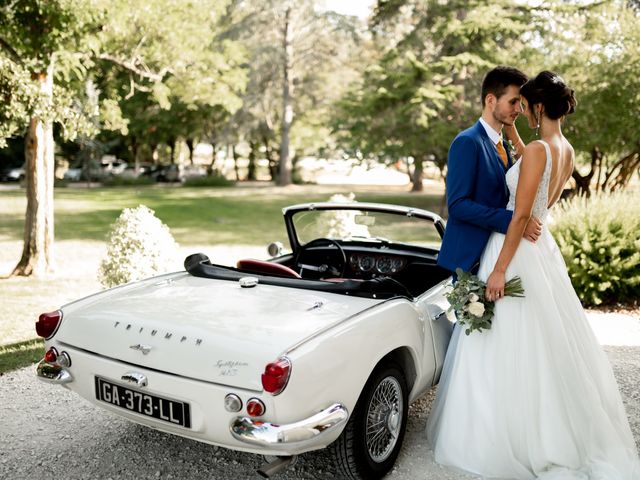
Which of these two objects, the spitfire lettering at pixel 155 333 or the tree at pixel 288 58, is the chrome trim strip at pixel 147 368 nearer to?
the spitfire lettering at pixel 155 333

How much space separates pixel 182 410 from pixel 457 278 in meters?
1.79

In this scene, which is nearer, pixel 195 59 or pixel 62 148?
pixel 195 59

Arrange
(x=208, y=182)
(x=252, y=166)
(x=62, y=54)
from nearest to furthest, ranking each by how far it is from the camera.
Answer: (x=62, y=54) < (x=208, y=182) < (x=252, y=166)

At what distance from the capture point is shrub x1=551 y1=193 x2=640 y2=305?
814 centimetres

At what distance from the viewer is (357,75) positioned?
39.5 meters

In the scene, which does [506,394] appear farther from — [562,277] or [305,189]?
[305,189]

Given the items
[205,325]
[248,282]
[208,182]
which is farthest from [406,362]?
[208,182]

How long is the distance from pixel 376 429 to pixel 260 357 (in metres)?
1.01

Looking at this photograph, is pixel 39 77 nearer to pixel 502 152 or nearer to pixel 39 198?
pixel 39 198

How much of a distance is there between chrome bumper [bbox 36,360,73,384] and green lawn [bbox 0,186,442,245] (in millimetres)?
13881

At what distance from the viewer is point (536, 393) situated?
3.58 metres

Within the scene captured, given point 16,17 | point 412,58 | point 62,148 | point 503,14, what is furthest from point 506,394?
point 62,148

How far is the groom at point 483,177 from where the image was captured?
3.66m

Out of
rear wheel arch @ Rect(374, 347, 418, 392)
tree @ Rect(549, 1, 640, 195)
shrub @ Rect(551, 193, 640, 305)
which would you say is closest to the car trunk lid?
rear wheel arch @ Rect(374, 347, 418, 392)
